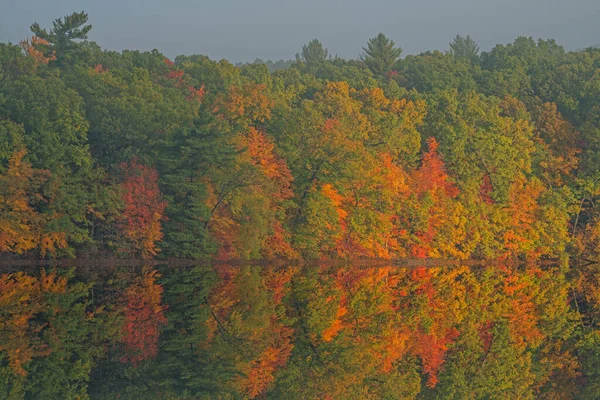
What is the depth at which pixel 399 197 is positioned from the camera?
191 ft

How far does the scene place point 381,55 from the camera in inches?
3204

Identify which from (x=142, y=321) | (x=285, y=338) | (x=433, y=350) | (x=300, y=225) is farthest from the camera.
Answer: (x=300, y=225)

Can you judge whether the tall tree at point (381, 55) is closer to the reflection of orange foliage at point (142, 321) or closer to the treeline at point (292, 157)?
the treeline at point (292, 157)

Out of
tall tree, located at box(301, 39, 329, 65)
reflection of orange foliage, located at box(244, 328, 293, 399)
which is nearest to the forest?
reflection of orange foliage, located at box(244, 328, 293, 399)

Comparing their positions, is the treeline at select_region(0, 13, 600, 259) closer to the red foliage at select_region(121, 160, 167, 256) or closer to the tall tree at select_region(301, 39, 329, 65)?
the red foliage at select_region(121, 160, 167, 256)

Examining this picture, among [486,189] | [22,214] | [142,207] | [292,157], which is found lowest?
[22,214]


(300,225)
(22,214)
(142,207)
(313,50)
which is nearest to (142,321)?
(22,214)

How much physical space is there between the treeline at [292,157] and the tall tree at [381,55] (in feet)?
17.0

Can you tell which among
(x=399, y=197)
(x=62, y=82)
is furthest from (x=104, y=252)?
(x=399, y=197)

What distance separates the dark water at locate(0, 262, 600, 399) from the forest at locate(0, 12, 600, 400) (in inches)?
4.9

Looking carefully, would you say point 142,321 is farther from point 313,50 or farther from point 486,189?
point 313,50

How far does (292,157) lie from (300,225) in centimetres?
406

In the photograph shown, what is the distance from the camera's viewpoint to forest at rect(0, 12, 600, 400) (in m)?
22.6

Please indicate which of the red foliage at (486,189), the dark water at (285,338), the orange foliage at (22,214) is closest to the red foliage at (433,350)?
the dark water at (285,338)
